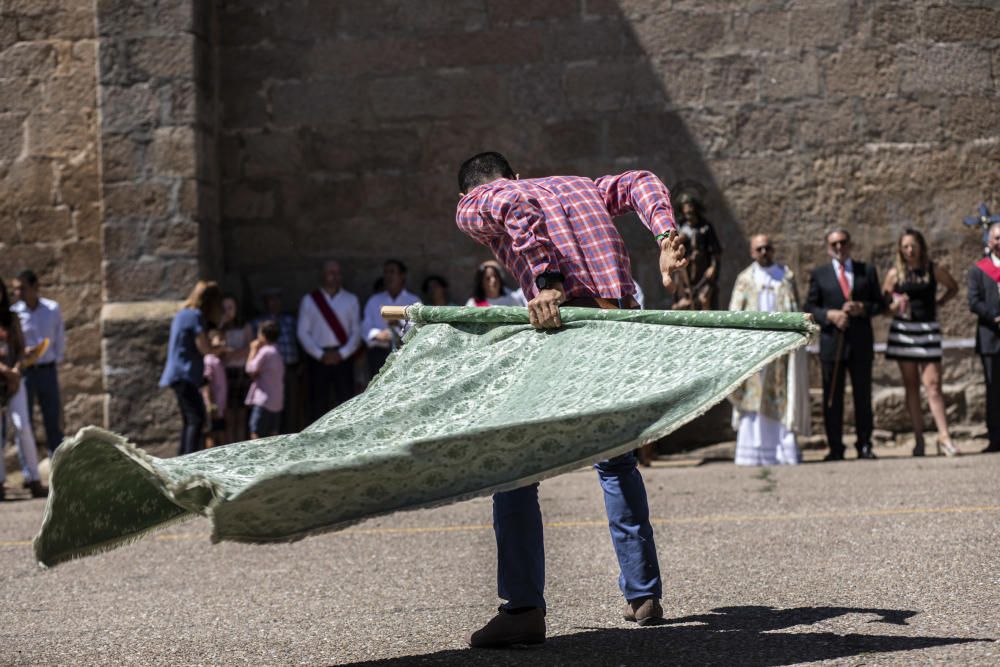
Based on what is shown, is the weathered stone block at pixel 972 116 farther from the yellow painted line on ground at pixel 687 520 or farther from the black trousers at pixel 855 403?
the yellow painted line on ground at pixel 687 520

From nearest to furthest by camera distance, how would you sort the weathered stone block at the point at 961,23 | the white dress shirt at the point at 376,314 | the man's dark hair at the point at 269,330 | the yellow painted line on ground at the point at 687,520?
the yellow painted line on ground at the point at 687,520 → the man's dark hair at the point at 269,330 → the weathered stone block at the point at 961,23 → the white dress shirt at the point at 376,314

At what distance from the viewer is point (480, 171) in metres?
5.16

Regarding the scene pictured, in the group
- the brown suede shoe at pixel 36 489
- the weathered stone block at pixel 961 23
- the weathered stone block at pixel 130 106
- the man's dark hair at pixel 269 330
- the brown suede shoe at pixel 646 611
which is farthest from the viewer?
the weathered stone block at pixel 961 23

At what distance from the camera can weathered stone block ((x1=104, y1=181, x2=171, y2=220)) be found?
41.8ft

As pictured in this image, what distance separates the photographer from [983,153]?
13055 mm

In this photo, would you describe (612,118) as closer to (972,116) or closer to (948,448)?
(972,116)

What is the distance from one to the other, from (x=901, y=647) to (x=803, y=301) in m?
9.18

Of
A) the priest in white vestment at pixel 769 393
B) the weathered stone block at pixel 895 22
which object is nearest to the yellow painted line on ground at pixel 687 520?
the priest in white vestment at pixel 769 393

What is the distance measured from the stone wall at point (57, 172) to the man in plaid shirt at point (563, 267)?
29.2 feet

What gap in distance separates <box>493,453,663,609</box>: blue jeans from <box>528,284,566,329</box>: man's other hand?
50 centimetres

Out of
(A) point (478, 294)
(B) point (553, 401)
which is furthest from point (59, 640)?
(A) point (478, 294)

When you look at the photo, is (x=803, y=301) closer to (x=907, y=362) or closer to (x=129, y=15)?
(x=907, y=362)

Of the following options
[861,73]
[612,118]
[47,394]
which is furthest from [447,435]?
[861,73]

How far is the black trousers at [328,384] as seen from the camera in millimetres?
13195
